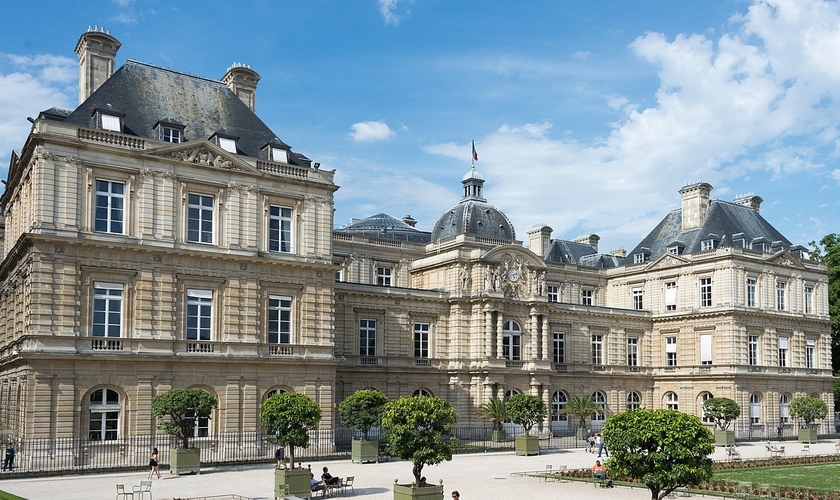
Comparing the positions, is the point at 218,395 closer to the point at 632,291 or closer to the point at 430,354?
the point at 430,354

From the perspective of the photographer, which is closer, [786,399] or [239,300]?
[239,300]

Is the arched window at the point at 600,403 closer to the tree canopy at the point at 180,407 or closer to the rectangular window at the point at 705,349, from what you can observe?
the rectangular window at the point at 705,349

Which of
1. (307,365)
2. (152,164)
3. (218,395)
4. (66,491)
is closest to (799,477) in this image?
(307,365)

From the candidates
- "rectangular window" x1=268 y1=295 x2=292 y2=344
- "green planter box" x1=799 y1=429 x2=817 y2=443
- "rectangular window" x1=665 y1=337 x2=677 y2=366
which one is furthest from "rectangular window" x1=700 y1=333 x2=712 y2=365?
"rectangular window" x1=268 y1=295 x2=292 y2=344

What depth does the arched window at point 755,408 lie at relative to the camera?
57469 mm

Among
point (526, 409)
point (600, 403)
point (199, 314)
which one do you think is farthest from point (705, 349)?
point (199, 314)

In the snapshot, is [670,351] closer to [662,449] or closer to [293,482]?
[293,482]

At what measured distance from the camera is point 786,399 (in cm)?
6000

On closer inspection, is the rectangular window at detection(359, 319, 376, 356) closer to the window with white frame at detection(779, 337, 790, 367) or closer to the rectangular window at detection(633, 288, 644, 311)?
the rectangular window at detection(633, 288, 644, 311)

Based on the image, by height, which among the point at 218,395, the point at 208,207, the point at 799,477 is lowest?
the point at 799,477

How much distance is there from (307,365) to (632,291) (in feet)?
106

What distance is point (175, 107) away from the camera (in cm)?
4038

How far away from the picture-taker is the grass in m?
30.4

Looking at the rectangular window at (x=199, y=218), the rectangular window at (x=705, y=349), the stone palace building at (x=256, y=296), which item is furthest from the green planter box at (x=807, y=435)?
the rectangular window at (x=199, y=218)
